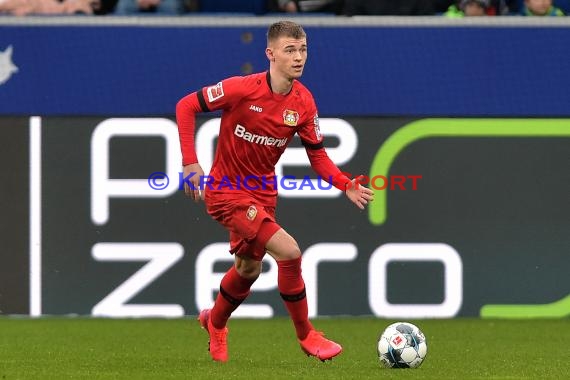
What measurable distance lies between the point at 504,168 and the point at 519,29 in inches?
42.7

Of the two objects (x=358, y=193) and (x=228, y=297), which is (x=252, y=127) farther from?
(x=228, y=297)

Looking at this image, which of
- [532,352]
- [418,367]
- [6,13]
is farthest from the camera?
[6,13]

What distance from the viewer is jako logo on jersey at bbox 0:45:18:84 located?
1027cm

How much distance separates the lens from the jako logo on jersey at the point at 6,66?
404 inches

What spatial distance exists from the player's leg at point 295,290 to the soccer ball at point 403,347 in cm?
27

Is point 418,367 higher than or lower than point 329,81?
lower

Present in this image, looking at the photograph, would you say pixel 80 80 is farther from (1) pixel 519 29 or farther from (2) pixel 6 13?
(1) pixel 519 29

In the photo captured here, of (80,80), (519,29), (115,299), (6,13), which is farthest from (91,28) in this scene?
(519,29)

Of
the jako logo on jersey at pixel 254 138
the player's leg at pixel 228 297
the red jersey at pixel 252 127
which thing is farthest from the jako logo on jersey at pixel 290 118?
the player's leg at pixel 228 297

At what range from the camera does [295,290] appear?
24.0 ft

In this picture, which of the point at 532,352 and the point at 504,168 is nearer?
the point at 532,352

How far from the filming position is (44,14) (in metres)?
10.9
